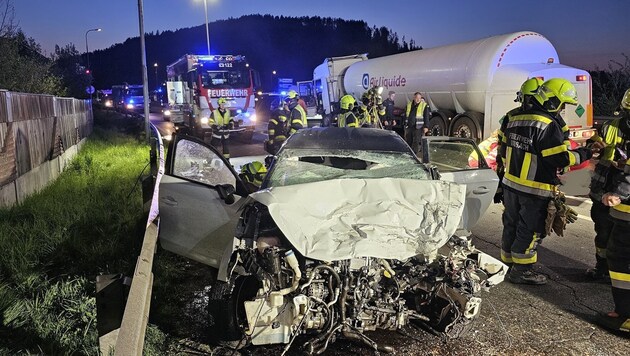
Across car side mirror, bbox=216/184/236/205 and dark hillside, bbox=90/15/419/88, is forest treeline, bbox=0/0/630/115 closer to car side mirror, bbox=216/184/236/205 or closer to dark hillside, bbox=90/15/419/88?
dark hillside, bbox=90/15/419/88

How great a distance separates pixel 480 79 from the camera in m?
12.0

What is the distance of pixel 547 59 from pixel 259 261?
447 inches

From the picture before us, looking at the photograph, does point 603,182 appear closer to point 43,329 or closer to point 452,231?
point 452,231

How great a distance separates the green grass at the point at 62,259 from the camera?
3238 mm

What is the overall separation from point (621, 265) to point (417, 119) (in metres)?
8.36

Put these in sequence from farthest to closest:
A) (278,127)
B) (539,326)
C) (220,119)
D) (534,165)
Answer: (220,119)
(278,127)
(534,165)
(539,326)

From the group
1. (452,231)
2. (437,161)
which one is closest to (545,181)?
(452,231)

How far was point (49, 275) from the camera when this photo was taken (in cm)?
423

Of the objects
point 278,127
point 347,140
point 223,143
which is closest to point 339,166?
point 347,140

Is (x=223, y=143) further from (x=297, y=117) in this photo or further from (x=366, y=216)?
(x=366, y=216)

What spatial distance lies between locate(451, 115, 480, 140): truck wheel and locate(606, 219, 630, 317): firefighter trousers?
30.0 ft

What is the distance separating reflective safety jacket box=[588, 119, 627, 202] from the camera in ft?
13.8

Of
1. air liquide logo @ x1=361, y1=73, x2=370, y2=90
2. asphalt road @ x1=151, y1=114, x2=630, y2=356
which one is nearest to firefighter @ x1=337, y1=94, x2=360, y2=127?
→ asphalt road @ x1=151, y1=114, x2=630, y2=356

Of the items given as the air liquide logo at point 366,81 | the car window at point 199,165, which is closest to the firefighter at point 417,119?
the air liquide logo at point 366,81
